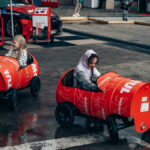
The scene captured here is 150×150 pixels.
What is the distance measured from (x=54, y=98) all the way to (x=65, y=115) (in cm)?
169

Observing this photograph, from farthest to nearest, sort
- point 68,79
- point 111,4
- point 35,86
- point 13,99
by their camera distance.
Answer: point 111,4, point 35,86, point 13,99, point 68,79

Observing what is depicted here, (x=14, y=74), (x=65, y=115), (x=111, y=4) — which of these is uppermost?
(x=111, y=4)

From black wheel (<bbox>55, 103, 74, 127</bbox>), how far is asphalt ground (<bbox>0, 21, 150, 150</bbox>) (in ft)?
0.36

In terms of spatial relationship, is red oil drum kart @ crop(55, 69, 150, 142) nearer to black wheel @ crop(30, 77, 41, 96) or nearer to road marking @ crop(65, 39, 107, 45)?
black wheel @ crop(30, 77, 41, 96)

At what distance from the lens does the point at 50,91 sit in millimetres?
8062

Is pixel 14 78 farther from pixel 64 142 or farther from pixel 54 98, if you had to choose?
pixel 64 142

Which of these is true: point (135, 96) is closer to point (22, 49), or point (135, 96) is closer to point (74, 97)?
point (74, 97)

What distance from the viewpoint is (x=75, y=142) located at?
17.5ft

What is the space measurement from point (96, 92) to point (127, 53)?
24.7 feet

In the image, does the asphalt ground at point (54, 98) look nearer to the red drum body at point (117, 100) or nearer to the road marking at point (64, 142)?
the road marking at point (64, 142)

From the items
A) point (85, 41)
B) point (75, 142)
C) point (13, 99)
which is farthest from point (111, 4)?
point (75, 142)

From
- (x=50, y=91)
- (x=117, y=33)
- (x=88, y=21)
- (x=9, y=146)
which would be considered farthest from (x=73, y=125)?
(x=88, y=21)

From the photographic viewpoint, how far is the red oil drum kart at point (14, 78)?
22.0ft

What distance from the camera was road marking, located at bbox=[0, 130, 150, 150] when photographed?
16.9 ft
